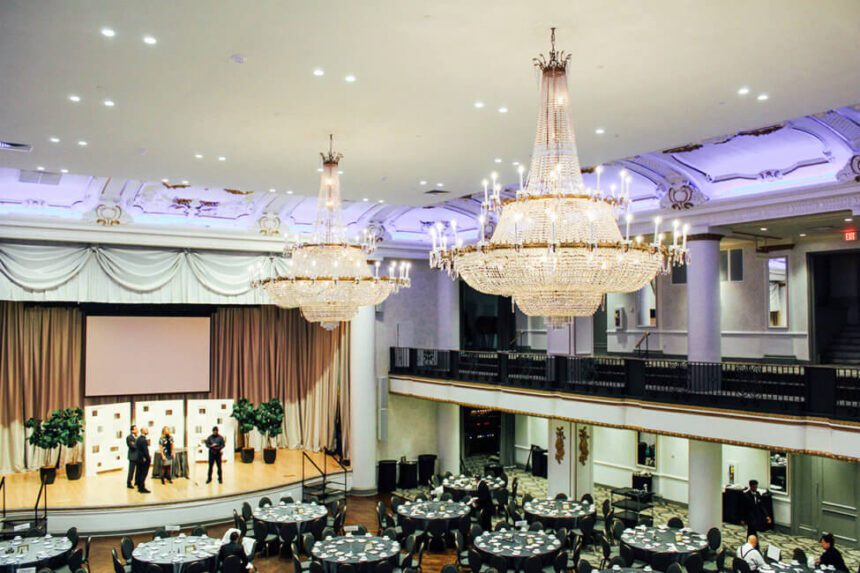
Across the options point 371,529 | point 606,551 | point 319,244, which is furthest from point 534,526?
point 319,244

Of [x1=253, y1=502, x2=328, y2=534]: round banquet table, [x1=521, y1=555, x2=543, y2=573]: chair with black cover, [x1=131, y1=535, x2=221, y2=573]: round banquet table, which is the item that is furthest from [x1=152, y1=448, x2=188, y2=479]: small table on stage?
[x1=521, y1=555, x2=543, y2=573]: chair with black cover

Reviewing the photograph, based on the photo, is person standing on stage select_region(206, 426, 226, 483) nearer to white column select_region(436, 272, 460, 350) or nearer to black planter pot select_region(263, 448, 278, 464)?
black planter pot select_region(263, 448, 278, 464)

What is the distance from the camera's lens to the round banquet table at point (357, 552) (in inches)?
381

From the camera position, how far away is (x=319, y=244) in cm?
934

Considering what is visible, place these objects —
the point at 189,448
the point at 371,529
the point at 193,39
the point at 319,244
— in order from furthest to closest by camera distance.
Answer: the point at 189,448
the point at 371,529
the point at 319,244
the point at 193,39

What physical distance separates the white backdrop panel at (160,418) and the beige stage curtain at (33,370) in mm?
1349

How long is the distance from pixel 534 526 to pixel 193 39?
8537 millimetres

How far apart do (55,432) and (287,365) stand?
5867 mm

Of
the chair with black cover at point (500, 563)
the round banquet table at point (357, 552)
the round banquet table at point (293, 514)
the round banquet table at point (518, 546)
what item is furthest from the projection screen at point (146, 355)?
the chair with black cover at point (500, 563)

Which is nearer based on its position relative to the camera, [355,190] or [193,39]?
[193,39]

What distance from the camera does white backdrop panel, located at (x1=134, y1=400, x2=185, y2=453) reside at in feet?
54.5

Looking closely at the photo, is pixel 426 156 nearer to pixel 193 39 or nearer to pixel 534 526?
pixel 193 39

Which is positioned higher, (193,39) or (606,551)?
(193,39)

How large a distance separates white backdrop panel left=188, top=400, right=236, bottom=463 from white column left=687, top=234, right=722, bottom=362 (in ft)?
35.2
